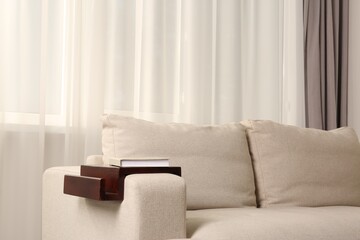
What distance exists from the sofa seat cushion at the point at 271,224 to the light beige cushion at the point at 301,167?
27cm

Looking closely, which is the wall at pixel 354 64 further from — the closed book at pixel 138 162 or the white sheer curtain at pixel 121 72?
the closed book at pixel 138 162

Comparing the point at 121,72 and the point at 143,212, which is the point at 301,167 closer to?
the point at 121,72

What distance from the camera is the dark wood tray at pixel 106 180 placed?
191cm

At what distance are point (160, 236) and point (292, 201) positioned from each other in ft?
3.33

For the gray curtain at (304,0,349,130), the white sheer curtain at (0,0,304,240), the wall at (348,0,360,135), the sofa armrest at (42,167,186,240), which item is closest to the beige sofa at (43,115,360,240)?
the sofa armrest at (42,167,186,240)

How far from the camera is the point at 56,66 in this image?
2895 mm

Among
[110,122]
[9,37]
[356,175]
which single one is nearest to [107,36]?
[9,37]

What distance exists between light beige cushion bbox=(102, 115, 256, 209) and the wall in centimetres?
170

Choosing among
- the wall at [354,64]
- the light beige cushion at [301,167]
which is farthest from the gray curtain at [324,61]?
the light beige cushion at [301,167]

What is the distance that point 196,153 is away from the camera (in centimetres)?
254

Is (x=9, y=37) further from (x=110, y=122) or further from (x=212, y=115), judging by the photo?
(x=212, y=115)

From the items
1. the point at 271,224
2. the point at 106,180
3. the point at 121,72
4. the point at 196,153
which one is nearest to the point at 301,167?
the point at 196,153

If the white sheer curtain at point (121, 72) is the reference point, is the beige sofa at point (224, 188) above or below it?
below

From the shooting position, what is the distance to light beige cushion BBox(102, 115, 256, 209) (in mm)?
2439
